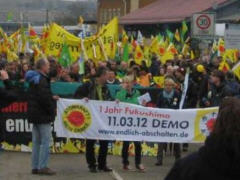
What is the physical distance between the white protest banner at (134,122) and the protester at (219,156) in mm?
7015

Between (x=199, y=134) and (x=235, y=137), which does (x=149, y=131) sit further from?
(x=235, y=137)

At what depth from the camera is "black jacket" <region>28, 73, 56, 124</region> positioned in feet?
31.9

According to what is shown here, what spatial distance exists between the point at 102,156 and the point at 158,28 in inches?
1851

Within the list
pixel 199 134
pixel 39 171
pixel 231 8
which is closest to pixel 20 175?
pixel 39 171

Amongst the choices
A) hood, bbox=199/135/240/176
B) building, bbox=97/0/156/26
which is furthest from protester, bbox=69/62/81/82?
building, bbox=97/0/156/26

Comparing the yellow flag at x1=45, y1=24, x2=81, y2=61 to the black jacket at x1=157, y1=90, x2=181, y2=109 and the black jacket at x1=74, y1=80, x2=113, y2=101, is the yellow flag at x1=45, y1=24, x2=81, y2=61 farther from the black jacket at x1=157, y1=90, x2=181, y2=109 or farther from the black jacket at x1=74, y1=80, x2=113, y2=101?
the black jacket at x1=74, y1=80, x2=113, y2=101

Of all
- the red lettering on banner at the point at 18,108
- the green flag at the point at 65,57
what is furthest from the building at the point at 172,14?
the red lettering on banner at the point at 18,108

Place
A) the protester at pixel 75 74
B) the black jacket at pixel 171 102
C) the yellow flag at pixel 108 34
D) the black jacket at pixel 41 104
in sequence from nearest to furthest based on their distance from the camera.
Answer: the black jacket at pixel 41 104 < the black jacket at pixel 171 102 < the protester at pixel 75 74 < the yellow flag at pixel 108 34

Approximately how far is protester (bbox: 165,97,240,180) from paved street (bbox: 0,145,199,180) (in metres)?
6.43

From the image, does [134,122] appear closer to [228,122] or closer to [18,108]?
[18,108]

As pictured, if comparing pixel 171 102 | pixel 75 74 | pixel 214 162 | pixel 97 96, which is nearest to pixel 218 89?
pixel 171 102

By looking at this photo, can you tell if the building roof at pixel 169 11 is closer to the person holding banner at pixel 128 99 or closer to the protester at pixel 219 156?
the person holding banner at pixel 128 99

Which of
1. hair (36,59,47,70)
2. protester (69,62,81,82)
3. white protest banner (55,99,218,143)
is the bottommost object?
white protest banner (55,99,218,143)

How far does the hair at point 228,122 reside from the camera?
3.49 m
